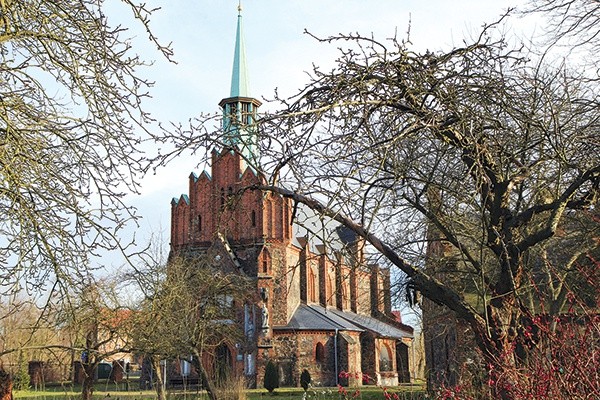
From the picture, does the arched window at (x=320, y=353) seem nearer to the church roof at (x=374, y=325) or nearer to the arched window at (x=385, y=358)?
the church roof at (x=374, y=325)

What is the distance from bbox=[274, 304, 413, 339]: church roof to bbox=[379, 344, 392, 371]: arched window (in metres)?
0.90

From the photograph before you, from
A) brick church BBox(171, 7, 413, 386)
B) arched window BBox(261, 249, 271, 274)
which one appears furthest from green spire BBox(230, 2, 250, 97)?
arched window BBox(261, 249, 271, 274)

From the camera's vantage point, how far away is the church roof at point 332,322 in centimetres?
3559

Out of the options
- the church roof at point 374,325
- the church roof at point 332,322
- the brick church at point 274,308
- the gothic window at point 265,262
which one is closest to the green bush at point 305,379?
the brick church at point 274,308

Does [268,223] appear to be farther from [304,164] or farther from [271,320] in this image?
[304,164]

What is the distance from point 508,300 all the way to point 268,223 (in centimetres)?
3119

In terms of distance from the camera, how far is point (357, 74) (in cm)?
494

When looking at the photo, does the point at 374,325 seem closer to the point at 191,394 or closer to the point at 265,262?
the point at 265,262

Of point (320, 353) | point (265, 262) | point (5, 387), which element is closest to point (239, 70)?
point (265, 262)

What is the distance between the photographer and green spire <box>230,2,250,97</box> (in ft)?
136

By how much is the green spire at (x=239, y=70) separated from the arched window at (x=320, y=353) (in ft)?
54.9

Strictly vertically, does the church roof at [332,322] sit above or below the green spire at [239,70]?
below

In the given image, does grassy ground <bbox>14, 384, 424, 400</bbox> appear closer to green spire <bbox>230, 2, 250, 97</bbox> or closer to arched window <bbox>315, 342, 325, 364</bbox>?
arched window <bbox>315, 342, 325, 364</bbox>

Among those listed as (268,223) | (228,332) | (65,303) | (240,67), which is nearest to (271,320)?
(268,223)
